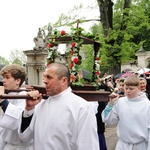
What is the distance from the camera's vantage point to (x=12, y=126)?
3.33 m

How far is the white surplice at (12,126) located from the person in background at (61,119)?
11.1 inches

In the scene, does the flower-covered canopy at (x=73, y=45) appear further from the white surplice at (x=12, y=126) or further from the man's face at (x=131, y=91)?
the white surplice at (x=12, y=126)

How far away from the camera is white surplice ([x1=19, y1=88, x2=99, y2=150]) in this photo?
109 inches

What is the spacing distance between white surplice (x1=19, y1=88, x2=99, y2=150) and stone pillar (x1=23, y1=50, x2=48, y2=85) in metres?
10.3

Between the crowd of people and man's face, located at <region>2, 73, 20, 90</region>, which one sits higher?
man's face, located at <region>2, 73, 20, 90</region>

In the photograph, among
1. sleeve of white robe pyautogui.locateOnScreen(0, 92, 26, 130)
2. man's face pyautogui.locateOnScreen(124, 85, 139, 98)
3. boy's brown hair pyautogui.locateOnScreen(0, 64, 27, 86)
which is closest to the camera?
sleeve of white robe pyautogui.locateOnScreen(0, 92, 26, 130)

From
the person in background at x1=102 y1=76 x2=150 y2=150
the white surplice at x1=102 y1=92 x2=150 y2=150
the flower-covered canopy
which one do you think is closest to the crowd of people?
the person in background at x1=102 y1=76 x2=150 y2=150

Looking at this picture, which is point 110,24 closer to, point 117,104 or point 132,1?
point 132,1

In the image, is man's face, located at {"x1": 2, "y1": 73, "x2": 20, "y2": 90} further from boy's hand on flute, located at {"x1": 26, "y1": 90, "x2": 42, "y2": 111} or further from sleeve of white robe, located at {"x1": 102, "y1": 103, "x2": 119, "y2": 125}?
sleeve of white robe, located at {"x1": 102, "y1": 103, "x2": 119, "y2": 125}

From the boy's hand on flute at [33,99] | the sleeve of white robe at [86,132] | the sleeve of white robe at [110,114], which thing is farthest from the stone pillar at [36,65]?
the sleeve of white robe at [86,132]

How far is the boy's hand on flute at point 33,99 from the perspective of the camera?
2820 mm

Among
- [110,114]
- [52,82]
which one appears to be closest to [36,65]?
[110,114]

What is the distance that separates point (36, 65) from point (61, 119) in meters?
10.6

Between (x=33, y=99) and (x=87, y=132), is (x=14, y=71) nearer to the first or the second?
(x=33, y=99)
